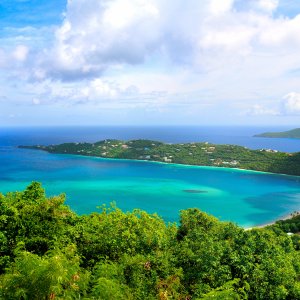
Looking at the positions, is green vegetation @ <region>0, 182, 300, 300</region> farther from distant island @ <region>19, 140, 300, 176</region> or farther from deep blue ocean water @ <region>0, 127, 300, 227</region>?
distant island @ <region>19, 140, 300, 176</region>

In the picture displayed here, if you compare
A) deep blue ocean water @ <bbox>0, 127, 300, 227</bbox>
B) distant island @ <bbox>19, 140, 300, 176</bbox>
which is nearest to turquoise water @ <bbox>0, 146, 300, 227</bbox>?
deep blue ocean water @ <bbox>0, 127, 300, 227</bbox>

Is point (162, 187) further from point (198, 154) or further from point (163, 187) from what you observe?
point (198, 154)

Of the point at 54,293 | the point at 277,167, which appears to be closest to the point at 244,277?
the point at 54,293

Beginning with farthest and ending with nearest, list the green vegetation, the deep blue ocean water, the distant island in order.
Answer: the distant island → the deep blue ocean water → the green vegetation

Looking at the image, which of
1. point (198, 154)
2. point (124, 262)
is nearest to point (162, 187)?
point (198, 154)

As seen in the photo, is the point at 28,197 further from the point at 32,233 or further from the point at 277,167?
the point at 277,167

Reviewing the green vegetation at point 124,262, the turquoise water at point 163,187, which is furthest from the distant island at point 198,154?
the green vegetation at point 124,262
